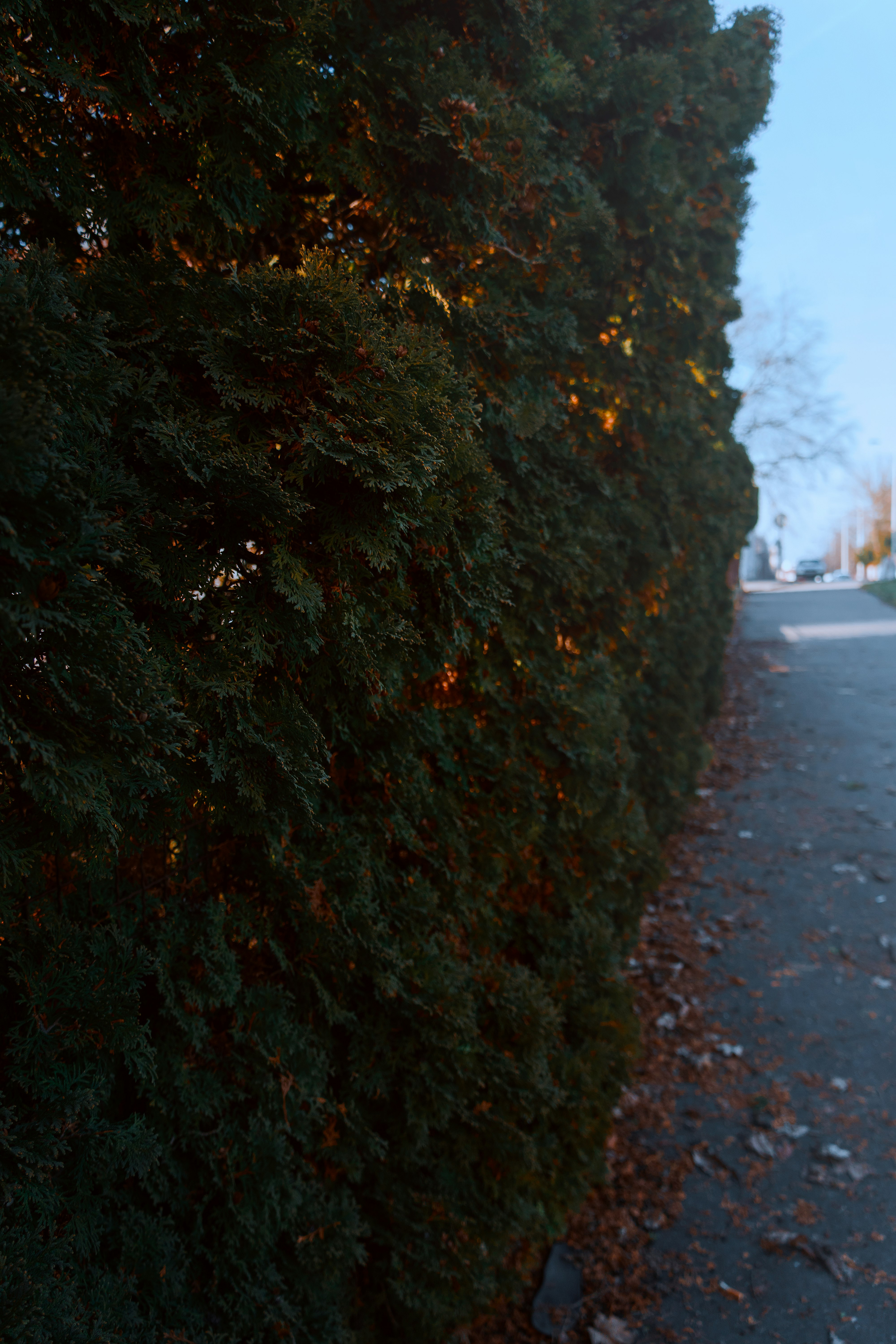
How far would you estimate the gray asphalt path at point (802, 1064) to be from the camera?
279 centimetres

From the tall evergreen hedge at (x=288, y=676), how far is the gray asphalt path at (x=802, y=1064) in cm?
58

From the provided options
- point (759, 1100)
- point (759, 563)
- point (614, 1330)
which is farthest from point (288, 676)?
point (759, 563)

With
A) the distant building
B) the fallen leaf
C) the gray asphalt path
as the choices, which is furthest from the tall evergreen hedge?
the distant building

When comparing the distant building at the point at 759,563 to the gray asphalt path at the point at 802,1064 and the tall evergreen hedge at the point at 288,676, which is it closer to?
the gray asphalt path at the point at 802,1064

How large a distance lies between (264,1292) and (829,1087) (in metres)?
Answer: 2.93

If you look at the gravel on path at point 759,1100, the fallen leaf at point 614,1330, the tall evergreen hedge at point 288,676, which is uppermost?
the tall evergreen hedge at point 288,676

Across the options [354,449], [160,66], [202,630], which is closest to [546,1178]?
[202,630]

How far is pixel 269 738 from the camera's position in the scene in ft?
5.46

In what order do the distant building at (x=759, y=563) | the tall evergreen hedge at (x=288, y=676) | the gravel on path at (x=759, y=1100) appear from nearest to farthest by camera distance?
1. the tall evergreen hedge at (x=288, y=676)
2. the gravel on path at (x=759, y=1100)
3. the distant building at (x=759, y=563)

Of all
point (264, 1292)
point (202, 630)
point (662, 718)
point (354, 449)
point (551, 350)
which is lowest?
point (264, 1292)

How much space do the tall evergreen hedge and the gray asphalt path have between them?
0.58m

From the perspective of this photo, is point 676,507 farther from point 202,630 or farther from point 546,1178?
point 202,630

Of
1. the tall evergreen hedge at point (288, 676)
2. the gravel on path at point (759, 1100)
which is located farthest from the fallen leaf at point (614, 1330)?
the tall evergreen hedge at point (288, 676)

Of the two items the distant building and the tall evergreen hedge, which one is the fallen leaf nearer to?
the tall evergreen hedge
